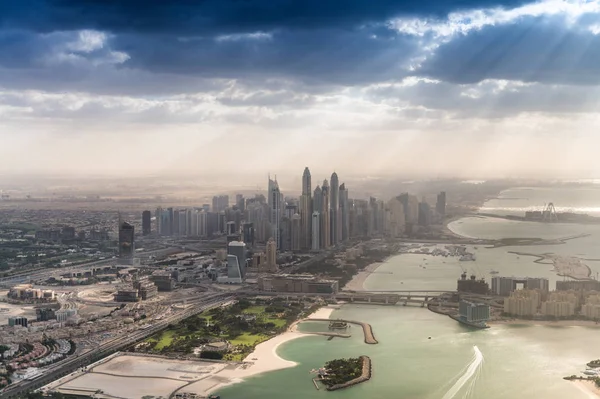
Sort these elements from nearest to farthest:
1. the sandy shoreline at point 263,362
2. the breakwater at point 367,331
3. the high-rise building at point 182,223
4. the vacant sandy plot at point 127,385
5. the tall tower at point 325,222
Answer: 1. the vacant sandy plot at point 127,385
2. the sandy shoreline at point 263,362
3. the breakwater at point 367,331
4. the tall tower at point 325,222
5. the high-rise building at point 182,223

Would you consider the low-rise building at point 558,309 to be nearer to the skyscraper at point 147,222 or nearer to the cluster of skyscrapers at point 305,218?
the cluster of skyscrapers at point 305,218

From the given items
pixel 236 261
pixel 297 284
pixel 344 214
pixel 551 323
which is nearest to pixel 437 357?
pixel 551 323

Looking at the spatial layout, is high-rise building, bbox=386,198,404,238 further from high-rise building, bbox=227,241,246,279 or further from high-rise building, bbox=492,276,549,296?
high-rise building, bbox=492,276,549,296

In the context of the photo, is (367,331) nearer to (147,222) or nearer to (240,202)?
(147,222)

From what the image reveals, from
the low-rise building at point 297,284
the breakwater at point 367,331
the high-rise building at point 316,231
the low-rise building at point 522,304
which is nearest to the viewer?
the breakwater at point 367,331

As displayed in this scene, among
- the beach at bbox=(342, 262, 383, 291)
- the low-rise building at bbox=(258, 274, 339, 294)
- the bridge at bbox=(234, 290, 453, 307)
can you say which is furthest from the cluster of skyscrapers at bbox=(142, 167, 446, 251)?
the bridge at bbox=(234, 290, 453, 307)

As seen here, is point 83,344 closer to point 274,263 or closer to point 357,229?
point 274,263

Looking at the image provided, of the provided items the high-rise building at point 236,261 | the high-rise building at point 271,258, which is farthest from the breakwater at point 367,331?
the high-rise building at point 271,258
